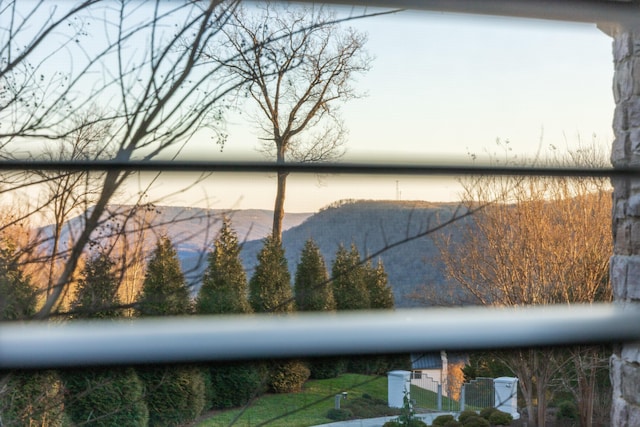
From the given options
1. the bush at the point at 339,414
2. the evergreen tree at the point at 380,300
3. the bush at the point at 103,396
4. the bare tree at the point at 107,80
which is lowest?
the bush at the point at 339,414

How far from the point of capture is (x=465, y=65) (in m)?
1.06

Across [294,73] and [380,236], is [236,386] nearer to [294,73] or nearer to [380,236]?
[380,236]

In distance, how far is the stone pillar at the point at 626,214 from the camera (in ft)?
3.46

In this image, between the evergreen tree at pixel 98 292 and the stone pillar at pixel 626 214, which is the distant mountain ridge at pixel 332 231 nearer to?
the evergreen tree at pixel 98 292

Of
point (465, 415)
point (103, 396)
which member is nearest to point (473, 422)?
point (465, 415)

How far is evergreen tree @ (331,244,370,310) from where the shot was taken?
92 centimetres

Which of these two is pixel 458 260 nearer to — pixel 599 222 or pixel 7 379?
pixel 599 222

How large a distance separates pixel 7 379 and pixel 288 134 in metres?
0.48

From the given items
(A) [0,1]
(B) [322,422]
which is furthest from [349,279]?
(A) [0,1]

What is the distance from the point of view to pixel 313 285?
92cm

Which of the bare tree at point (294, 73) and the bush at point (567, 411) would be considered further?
the bush at point (567, 411)

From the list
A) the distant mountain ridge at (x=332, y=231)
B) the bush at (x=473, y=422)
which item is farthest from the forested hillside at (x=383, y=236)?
the bush at (x=473, y=422)

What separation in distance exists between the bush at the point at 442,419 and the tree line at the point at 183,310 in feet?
0.45

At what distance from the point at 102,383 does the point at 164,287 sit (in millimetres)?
139
